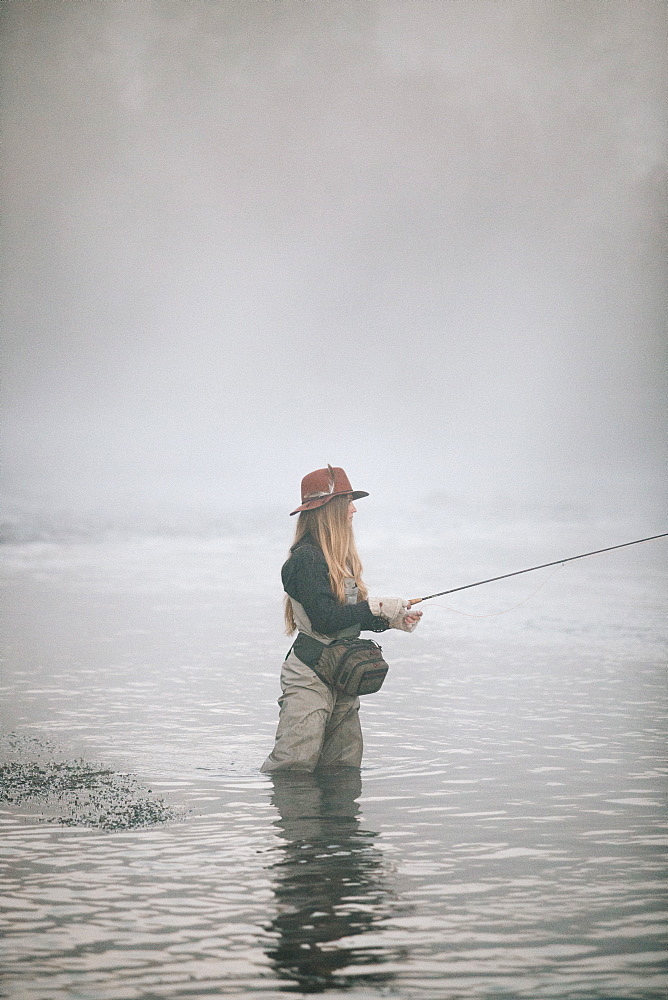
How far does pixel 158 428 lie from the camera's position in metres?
29.3

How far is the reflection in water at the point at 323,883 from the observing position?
9.53ft

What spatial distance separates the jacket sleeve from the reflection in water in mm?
701

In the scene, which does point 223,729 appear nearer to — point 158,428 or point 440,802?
point 440,802

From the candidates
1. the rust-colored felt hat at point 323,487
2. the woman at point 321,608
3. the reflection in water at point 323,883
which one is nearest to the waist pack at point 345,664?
the woman at point 321,608

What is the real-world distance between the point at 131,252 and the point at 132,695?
2242 cm

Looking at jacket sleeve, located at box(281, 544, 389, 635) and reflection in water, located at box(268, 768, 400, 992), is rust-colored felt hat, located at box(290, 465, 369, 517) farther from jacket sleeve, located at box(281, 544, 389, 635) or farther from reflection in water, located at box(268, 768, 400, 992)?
reflection in water, located at box(268, 768, 400, 992)

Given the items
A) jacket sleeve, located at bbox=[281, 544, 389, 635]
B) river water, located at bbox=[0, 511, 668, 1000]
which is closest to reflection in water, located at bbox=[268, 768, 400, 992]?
river water, located at bbox=[0, 511, 668, 1000]

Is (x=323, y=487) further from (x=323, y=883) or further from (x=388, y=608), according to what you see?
(x=323, y=883)

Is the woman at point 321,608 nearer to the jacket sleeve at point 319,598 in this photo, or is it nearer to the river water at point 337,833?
the jacket sleeve at point 319,598

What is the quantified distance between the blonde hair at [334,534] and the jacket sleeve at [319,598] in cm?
6

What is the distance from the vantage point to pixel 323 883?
139 inches

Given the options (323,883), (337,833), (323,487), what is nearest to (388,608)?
(323,487)

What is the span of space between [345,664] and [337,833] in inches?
30.0

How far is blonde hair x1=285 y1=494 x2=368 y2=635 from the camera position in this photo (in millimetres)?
4738
